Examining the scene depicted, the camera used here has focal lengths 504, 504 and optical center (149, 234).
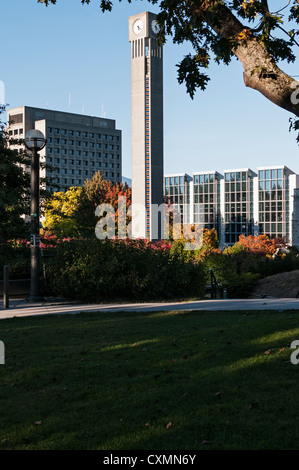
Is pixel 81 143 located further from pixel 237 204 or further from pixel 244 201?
pixel 244 201

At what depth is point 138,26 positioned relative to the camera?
55.0 meters

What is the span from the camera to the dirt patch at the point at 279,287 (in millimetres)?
19452

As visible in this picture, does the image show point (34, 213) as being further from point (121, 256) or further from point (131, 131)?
point (131, 131)

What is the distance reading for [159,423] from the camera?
482 cm

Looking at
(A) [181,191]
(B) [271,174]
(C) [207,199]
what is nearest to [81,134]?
(A) [181,191]

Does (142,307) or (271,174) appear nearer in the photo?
(142,307)

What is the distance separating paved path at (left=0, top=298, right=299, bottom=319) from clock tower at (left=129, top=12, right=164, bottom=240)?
37751mm

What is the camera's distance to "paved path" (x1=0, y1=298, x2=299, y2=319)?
1208 centimetres

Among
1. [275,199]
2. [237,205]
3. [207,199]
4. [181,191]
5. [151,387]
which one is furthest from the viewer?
[181,191]

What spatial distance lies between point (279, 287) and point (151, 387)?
15.1m

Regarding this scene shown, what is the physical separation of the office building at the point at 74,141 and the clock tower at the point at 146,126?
10444cm

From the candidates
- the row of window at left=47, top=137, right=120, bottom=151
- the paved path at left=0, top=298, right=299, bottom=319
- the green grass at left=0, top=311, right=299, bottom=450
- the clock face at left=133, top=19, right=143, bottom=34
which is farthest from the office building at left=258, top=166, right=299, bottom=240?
the green grass at left=0, top=311, right=299, bottom=450
